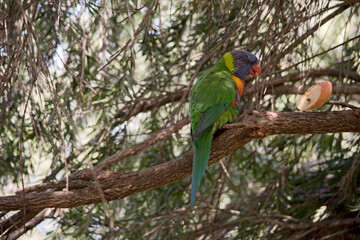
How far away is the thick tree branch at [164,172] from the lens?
1.87 m

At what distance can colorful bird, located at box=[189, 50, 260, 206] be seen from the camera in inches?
83.2

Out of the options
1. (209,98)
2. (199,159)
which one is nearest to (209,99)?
(209,98)

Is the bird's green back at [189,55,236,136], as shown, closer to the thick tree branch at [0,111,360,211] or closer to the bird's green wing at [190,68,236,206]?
the bird's green wing at [190,68,236,206]

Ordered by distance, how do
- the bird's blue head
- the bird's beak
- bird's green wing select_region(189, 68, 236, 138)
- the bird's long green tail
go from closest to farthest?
the bird's long green tail, bird's green wing select_region(189, 68, 236, 138), the bird's blue head, the bird's beak

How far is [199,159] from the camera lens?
6.84 ft

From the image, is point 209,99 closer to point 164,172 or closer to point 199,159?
point 199,159

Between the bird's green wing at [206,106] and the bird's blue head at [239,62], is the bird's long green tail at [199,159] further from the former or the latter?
the bird's blue head at [239,62]

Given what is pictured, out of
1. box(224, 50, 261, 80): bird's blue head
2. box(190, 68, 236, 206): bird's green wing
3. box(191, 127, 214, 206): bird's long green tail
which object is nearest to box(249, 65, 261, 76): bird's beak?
box(224, 50, 261, 80): bird's blue head

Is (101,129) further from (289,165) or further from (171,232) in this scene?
(289,165)

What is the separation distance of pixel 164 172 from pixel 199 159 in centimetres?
19

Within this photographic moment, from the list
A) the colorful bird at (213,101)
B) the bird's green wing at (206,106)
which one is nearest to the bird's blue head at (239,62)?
the colorful bird at (213,101)

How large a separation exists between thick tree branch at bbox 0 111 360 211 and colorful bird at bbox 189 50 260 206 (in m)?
0.14

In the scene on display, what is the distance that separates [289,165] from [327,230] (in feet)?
2.33

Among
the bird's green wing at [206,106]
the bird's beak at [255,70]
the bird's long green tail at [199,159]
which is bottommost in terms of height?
the bird's long green tail at [199,159]
